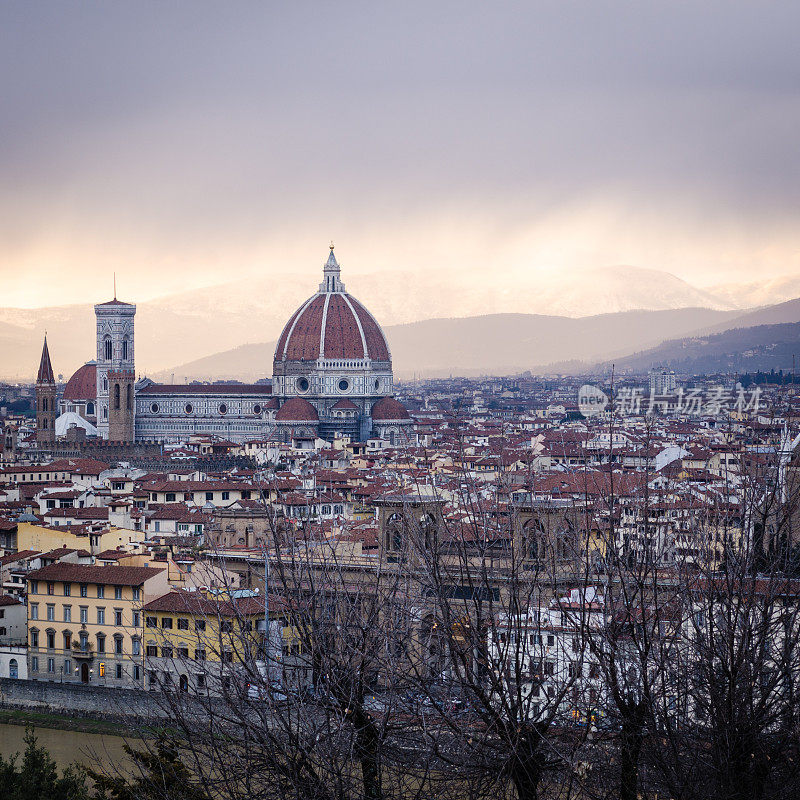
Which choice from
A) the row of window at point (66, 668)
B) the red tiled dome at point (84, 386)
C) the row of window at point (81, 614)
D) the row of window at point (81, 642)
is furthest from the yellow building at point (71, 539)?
the red tiled dome at point (84, 386)

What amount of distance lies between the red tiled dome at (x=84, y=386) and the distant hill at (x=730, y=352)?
256 feet

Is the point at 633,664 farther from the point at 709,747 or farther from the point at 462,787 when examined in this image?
the point at 462,787

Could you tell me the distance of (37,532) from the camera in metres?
23.1

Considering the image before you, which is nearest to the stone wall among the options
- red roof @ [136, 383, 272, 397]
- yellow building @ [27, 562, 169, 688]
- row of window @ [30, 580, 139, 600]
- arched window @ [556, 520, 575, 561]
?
yellow building @ [27, 562, 169, 688]

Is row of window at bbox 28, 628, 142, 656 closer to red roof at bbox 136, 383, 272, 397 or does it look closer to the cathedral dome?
the cathedral dome

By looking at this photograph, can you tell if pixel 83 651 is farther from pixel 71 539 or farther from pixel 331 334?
pixel 331 334

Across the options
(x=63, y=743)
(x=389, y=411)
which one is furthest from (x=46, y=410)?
(x=63, y=743)

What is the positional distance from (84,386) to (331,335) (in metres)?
11.9

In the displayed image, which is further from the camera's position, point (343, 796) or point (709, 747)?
point (709, 747)

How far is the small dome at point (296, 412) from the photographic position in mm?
60594

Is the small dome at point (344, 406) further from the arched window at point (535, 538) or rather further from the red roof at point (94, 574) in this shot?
the arched window at point (535, 538)

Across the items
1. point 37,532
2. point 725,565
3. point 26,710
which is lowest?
point 26,710

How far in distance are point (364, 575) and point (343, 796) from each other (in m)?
7.77

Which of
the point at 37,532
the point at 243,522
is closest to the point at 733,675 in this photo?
the point at 243,522
